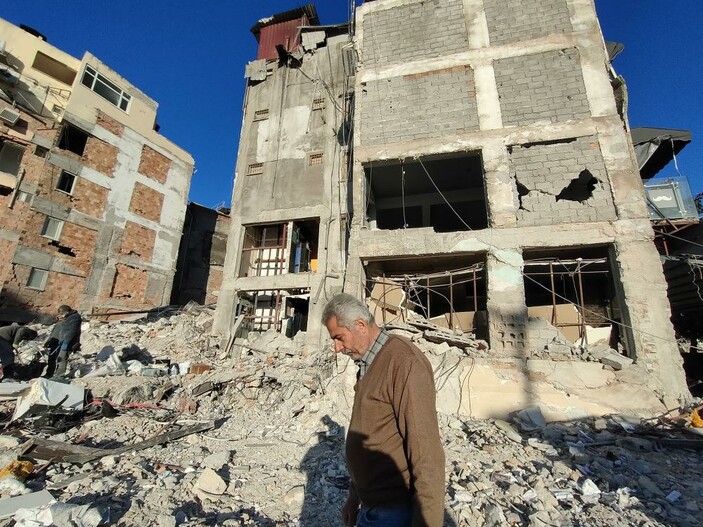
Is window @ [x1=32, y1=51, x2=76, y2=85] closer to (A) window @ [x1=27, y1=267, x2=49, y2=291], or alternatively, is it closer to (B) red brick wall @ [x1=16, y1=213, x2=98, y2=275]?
(B) red brick wall @ [x1=16, y1=213, x2=98, y2=275]

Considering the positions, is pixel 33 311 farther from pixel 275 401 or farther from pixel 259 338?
pixel 275 401

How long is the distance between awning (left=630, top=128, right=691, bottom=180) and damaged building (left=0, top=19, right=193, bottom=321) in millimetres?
23302

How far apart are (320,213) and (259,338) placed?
519 centimetres

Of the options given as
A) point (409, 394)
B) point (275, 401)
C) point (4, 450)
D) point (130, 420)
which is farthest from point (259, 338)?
point (409, 394)

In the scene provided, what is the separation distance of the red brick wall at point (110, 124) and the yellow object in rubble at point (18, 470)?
65.2ft

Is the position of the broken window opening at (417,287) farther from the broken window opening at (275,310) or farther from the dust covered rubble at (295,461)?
the broken window opening at (275,310)

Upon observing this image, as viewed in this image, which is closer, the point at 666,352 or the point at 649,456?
the point at 649,456

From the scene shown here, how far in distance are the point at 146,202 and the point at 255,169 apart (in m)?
8.82

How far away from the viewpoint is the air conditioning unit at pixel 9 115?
14977 mm

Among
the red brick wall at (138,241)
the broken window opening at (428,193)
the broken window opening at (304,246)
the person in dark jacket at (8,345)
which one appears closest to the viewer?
the person in dark jacket at (8,345)

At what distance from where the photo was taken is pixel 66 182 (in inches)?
658

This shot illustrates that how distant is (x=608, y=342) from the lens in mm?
7824

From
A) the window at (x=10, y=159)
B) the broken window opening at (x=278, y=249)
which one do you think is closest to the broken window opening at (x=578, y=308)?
the broken window opening at (x=278, y=249)

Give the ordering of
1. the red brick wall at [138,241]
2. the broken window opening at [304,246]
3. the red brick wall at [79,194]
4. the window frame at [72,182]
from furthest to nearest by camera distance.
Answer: the red brick wall at [138,241] < the window frame at [72,182] < the red brick wall at [79,194] < the broken window opening at [304,246]
